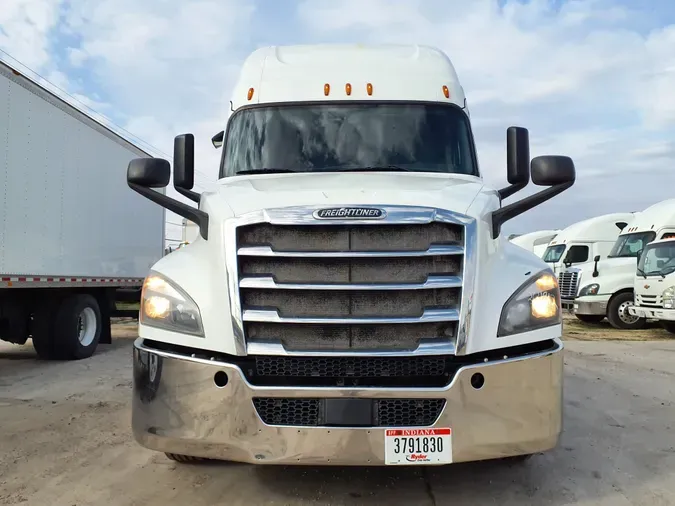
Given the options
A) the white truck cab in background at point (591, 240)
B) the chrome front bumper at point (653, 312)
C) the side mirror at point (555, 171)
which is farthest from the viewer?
the white truck cab in background at point (591, 240)

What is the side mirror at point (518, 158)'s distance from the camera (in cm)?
454

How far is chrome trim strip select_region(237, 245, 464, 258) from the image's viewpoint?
3301 millimetres

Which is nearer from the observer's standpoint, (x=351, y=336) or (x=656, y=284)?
(x=351, y=336)

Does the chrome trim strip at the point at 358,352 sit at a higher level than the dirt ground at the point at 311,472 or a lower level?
higher

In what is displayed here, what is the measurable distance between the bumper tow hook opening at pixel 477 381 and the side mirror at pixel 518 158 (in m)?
1.76

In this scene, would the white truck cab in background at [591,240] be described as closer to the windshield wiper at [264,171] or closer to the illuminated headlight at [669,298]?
the illuminated headlight at [669,298]

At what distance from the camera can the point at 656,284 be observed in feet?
43.8

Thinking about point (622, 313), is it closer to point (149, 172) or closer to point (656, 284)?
point (656, 284)

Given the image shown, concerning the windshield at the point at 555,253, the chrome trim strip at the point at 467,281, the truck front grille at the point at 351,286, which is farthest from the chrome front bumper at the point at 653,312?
the truck front grille at the point at 351,286

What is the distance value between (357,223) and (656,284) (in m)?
12.1

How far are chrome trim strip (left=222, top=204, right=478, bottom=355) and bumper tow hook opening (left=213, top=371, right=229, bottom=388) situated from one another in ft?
0.44

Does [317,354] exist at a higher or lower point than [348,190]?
lower

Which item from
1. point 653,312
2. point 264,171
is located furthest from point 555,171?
point 653,312

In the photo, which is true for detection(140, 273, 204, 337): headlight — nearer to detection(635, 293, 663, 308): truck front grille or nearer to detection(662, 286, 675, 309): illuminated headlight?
detection(662, 286, 675, 309): illuminated headlight
